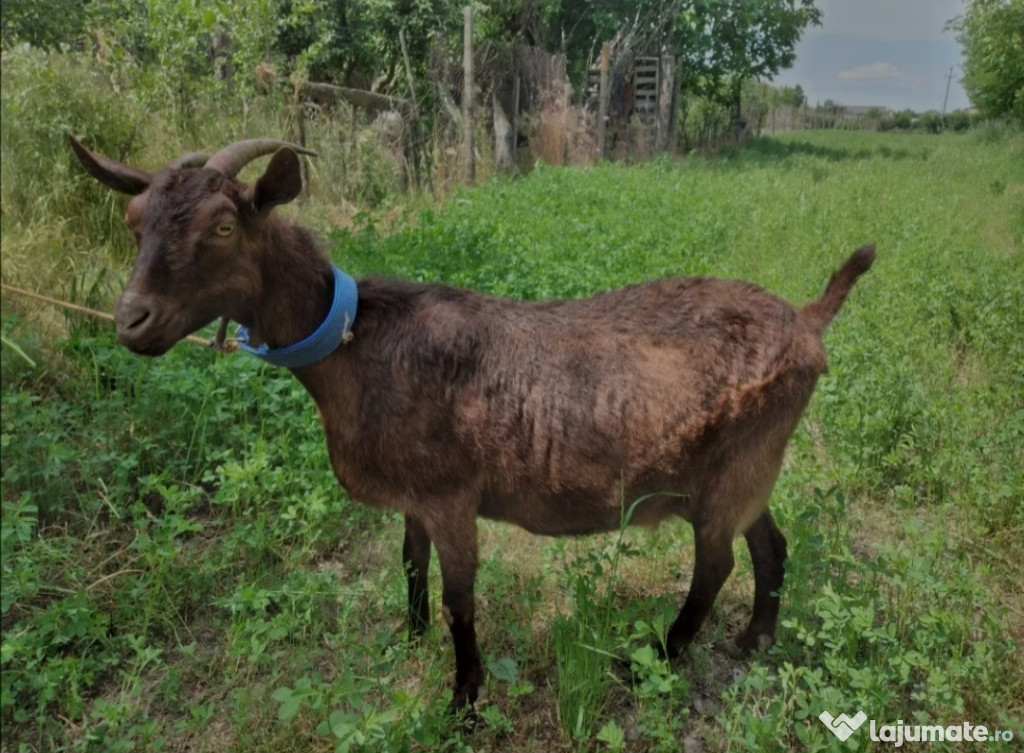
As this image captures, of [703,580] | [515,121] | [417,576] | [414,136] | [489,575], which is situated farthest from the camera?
[515,121]

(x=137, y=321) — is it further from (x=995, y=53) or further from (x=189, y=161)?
(x=995, y=53)

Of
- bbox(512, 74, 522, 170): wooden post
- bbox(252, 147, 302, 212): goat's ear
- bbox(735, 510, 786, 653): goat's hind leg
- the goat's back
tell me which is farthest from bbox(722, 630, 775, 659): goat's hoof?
bbox(512, 74, 522, 170): wooden post

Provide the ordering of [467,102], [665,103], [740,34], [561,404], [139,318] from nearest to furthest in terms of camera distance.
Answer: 1. [139,318]
2. [561,404]
3. [740,34]
4. [467,102]
5. [665,103]

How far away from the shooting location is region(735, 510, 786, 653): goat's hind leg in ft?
9.70

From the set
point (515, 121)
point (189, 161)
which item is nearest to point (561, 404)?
point (189, 161)

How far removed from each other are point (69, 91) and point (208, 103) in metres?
1.12

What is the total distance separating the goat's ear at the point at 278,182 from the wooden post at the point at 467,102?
16.0 ft

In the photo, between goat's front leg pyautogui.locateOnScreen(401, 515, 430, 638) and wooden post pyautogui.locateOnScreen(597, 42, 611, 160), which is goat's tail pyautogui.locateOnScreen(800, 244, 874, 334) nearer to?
goat's front leg pyautogui.locateOnScreen(401, 515, 430, 638)

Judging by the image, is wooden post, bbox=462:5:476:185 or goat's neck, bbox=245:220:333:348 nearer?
goat's neck, bbox=245:220:333:348

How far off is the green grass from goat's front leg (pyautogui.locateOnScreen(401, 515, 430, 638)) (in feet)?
0.32

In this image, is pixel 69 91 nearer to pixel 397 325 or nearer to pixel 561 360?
pixel 397 325

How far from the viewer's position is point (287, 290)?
96.0 inches

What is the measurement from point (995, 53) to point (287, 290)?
351 cm

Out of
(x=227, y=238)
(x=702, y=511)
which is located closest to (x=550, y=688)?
(x=702, y=511)
